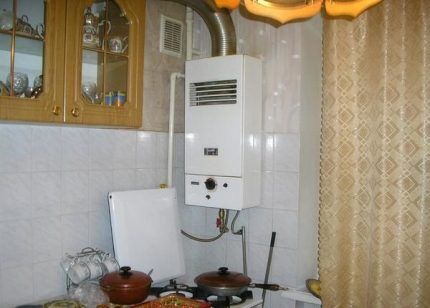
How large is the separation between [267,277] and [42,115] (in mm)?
1347

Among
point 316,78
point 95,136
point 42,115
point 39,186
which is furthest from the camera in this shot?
point 316,78

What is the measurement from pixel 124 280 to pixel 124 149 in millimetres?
698

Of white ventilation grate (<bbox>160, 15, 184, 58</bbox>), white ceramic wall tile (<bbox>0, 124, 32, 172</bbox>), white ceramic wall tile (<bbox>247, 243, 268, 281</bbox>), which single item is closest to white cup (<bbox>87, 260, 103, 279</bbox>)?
white ceramic wall tile (<bbox>0, 124, 32, 172</bbox>)

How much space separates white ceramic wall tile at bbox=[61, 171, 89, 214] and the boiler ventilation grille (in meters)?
0.68

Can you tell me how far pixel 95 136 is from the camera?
1998mm

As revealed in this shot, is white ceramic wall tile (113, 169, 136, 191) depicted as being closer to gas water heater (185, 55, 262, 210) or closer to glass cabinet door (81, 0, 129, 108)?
gas water heater (185, 55, 262, 210)

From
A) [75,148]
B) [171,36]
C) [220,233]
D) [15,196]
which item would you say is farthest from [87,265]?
[171,36]

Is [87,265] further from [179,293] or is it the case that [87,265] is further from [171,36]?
[171,36]

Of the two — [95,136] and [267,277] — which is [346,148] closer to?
[267,277]

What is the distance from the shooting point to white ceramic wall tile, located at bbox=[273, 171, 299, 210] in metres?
2.12

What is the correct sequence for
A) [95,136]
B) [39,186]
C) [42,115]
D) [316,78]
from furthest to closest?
1. [316,78]
2. [95,136]
3. [39,186]
4. [42,115]

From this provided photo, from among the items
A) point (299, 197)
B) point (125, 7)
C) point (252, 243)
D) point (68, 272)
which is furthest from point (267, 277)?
point (125, 7)

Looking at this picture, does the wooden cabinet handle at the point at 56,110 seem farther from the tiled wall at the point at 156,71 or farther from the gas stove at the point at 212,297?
the gas stove at the point at 212,297

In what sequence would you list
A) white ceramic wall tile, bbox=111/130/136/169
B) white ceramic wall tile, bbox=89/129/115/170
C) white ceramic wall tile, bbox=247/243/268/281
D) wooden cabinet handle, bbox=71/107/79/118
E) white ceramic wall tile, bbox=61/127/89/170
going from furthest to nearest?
1. white ceramic wall tile, bbox=247/243/268/281
2. white ceramic wall tile, bbox=111/130/136/169
3. white ceramic wall tile, bbox=89/129/115/170
4. white ceramic wall tile, bbox=61/127/89/170
5. wooden cabinet handle, bbox=71/107/79/118
